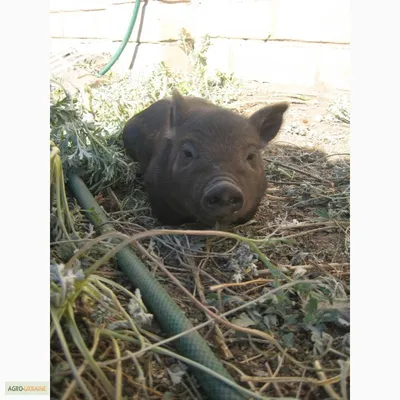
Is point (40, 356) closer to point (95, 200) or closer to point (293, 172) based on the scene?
point (95, 200)

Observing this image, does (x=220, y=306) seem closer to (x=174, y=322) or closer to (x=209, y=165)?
(x=174, y=322)

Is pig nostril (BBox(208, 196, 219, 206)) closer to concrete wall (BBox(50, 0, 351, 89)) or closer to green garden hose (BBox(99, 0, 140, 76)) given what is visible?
concrete wall (BBox(50, 0, 351, 89))

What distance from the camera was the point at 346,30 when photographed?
12.9 ft

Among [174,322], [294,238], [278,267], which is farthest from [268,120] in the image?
[174,322]

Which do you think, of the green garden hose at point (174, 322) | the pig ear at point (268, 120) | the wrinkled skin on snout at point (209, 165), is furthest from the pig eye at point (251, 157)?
the green garden hose at point (174, 322)

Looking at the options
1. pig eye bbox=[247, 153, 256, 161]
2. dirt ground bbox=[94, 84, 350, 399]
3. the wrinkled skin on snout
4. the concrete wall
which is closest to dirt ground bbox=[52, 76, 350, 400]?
dirt ground bbox=[94, 84, 350, 399]

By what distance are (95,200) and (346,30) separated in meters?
2.57

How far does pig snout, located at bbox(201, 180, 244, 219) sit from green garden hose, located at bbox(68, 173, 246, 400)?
0.36m

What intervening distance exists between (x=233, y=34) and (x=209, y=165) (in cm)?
324

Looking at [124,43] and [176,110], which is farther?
[124,43]

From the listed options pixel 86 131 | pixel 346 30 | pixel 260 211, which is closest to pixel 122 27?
pixel 346 30

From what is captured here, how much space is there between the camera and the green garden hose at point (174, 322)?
1.27 metres

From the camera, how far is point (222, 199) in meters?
1.96
